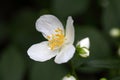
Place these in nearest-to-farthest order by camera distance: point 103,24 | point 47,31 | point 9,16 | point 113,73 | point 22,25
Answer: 1. point 47,31
2. point 113,73
3. point 103,24
4. point 22,25
5. point 9,16

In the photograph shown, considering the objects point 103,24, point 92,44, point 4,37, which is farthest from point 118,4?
point 4,37

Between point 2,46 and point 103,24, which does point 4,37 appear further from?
point 103,24

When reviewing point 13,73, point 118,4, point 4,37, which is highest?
point 118,4

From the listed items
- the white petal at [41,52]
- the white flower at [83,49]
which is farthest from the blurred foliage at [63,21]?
the white petal at [41,52]

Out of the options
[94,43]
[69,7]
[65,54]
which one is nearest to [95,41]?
[94,43]

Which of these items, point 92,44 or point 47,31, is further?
point 92,44

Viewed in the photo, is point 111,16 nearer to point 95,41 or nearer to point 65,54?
point 95,41
